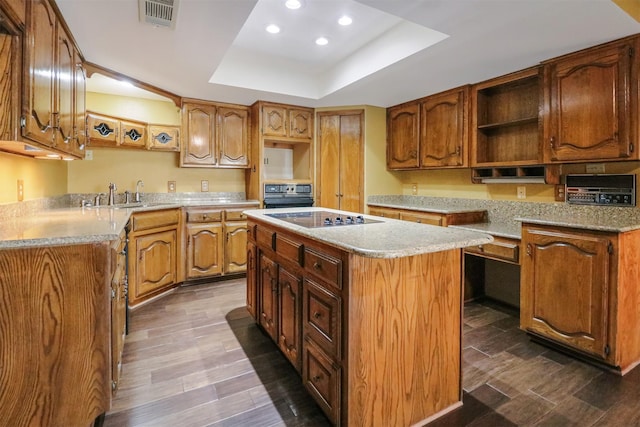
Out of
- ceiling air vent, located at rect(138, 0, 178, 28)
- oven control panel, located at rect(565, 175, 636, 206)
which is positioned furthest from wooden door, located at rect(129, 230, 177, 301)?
oven control panel, located at rect(565, 175, 636, 206)

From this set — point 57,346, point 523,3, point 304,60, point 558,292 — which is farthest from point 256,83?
point 558,292

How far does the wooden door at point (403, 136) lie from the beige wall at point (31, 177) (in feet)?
12.0

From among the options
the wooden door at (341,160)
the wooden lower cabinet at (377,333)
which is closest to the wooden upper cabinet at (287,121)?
the wooden door at (341,160)

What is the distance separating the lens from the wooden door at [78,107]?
7.80 feet

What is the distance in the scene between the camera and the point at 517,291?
10.2 ft

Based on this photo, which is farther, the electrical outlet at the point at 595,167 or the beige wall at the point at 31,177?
the electrical outlet at the point at 595,167

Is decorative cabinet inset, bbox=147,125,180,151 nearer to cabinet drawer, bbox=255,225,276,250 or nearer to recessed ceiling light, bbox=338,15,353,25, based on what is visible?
cabinet drawer, bbox=255,225,276,250

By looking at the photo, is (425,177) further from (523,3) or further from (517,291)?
(523,3)

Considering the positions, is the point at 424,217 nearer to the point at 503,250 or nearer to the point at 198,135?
the point at 503,250

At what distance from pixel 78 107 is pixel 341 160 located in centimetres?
280

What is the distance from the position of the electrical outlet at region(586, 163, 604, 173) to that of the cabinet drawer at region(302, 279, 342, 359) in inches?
99.5

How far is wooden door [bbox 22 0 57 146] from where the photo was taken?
1491 millimetres

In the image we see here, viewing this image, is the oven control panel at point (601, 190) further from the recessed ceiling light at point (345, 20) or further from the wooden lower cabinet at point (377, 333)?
the recessed ceiling light at point (345, 20)

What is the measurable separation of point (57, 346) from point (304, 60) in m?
3.29
